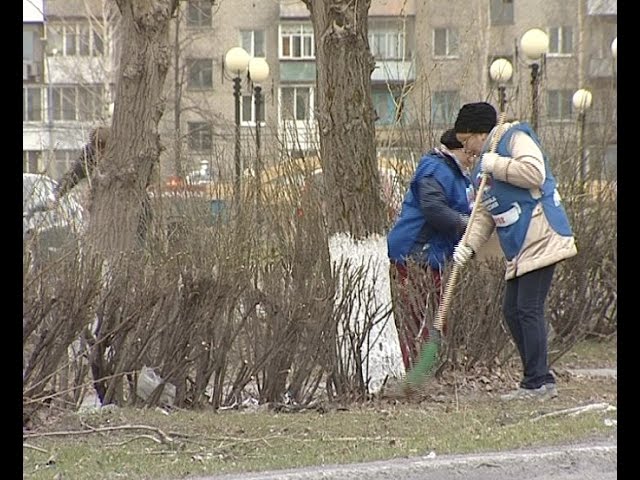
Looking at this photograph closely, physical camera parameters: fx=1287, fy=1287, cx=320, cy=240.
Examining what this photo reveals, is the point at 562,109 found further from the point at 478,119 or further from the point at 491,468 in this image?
the point at 491,468

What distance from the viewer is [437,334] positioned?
25.3 feet

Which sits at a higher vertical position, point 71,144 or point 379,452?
point 71,144

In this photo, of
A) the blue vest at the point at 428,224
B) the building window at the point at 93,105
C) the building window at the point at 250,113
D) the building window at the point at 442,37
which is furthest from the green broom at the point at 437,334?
the building window at the point at 442,37

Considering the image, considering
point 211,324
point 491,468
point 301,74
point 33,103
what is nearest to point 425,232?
point 211,324

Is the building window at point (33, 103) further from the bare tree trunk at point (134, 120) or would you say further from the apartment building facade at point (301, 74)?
the bare tree trunk at point (134, 120)

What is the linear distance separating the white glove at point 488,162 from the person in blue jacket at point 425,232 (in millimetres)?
564

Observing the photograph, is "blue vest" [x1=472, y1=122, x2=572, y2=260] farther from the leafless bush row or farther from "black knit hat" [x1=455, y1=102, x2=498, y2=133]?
the leafless bush row

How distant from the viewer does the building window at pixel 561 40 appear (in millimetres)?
48156

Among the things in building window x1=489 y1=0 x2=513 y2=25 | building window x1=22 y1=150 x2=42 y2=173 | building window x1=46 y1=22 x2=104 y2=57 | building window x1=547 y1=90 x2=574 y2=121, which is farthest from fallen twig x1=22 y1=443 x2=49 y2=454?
building window x1=489 y1=0 x2=513 y2=25

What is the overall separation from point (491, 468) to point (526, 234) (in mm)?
1929

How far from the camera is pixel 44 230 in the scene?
23.8ft

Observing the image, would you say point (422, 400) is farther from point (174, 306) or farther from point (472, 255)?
point (174, 306)
